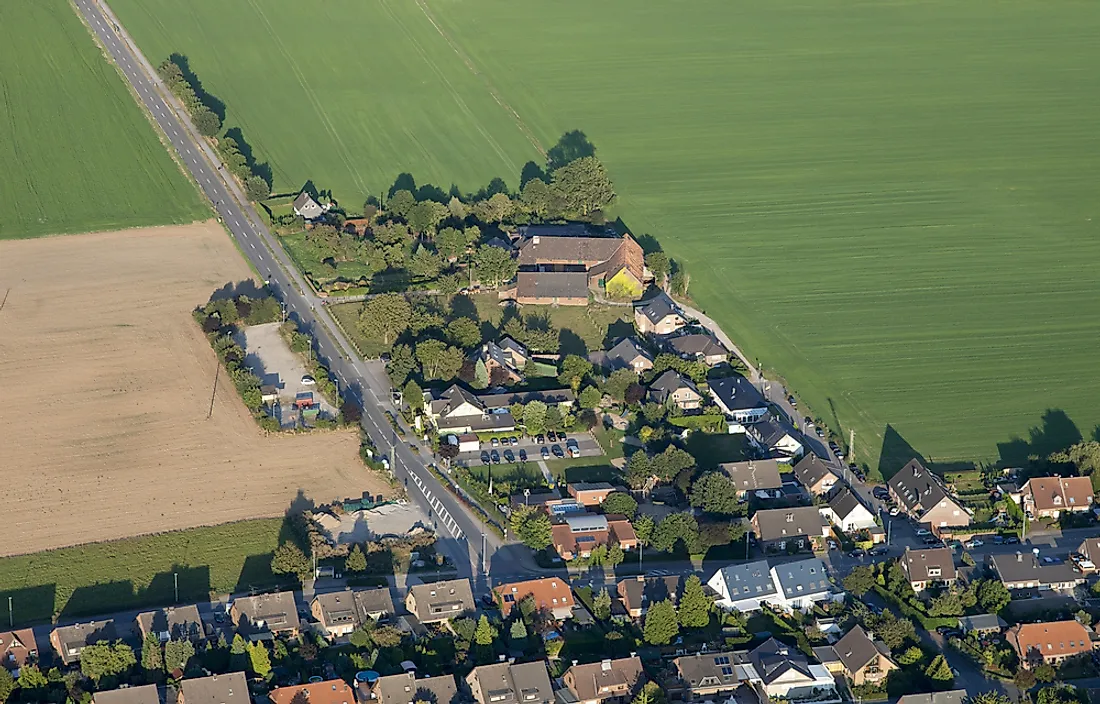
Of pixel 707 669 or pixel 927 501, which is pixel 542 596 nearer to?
pixel 707 669

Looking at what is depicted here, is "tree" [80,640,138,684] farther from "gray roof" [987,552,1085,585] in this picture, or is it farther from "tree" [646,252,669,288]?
"tree" [646,252,669,288]

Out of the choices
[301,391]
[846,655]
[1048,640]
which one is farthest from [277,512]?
[1048,640]

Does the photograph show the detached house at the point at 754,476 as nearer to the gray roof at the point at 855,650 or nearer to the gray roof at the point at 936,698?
the gray roof at the point at 855,650

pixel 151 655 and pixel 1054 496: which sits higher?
pixel 1054 496

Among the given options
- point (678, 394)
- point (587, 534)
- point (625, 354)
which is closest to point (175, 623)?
point (587, 534)

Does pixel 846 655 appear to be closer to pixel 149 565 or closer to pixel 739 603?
pixel 739 603

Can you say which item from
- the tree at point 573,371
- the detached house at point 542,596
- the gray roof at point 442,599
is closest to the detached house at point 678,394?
the tree at point 573,371
